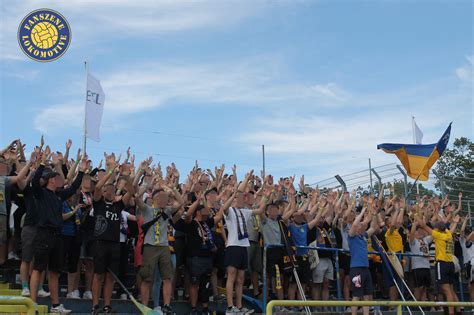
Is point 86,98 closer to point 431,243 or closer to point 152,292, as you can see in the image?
point 152,292

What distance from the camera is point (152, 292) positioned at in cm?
1021

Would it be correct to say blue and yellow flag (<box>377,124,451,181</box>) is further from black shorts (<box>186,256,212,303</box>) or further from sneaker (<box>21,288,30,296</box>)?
sneaker (<box>21,288,30,296</box>)

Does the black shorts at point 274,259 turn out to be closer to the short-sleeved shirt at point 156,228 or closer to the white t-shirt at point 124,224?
the short-sleeved shirt at point 156,228

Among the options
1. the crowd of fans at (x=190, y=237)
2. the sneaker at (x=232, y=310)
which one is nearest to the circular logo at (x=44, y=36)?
the crowd of fans at (x=190, y=237)

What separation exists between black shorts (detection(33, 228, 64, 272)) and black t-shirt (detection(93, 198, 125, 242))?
590mm

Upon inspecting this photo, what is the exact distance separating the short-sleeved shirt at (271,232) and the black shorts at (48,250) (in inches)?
147

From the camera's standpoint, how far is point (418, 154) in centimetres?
1842

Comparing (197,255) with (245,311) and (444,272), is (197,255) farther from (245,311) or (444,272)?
(444,272)

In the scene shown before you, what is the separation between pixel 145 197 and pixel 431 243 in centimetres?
719

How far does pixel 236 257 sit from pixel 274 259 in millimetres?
1222

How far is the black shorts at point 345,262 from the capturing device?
41.9ft

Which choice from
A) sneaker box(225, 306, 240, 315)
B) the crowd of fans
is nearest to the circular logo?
the crowd of fans

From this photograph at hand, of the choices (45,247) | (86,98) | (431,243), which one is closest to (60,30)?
(86,98)

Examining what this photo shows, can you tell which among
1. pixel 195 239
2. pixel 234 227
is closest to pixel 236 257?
pixel 234 227
